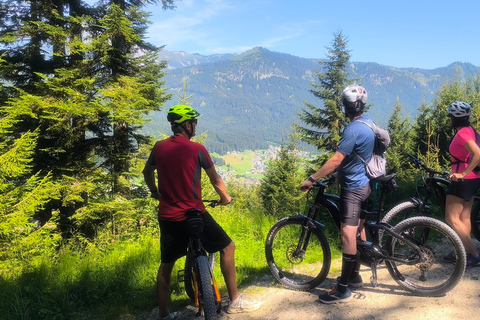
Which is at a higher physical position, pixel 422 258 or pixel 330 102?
pixel 330 102

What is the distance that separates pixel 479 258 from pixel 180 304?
12.2 feet

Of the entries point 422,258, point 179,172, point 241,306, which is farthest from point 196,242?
point 422,258

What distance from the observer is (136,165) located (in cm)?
1162

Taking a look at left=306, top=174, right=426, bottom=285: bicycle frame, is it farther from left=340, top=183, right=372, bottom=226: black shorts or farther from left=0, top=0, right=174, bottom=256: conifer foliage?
left=0, top=0, right=174, bottom=256: conifer foliage

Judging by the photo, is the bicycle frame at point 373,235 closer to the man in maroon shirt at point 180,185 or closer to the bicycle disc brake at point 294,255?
the bicycle disc brake at point 294,255

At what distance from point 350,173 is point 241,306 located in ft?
5.88

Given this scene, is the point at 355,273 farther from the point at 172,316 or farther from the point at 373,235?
the point at 172,316

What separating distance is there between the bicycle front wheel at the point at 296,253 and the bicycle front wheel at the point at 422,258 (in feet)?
2.59

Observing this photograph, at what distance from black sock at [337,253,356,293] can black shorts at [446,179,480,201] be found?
1636 mm

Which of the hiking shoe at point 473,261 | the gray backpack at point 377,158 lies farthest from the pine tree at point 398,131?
the gray backpack at point 377,158

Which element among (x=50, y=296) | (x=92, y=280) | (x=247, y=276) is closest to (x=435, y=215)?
(x=247, y=276)

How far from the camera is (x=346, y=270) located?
344 cm

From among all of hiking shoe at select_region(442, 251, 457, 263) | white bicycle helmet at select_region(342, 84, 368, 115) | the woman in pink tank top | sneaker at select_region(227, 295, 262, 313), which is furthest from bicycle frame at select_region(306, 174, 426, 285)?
sneaker at select_region(227, 295, 262, 313)

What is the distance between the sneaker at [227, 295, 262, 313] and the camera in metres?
3.38
